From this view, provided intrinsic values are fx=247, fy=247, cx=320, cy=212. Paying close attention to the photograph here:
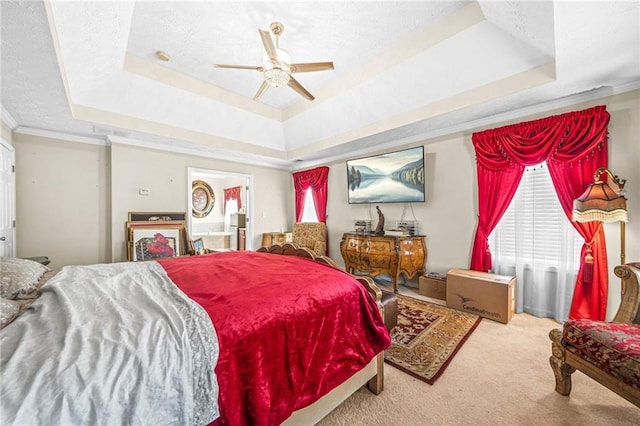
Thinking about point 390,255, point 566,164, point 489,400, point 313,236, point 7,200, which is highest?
point 566,164

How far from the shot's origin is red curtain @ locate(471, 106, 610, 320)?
249 cm

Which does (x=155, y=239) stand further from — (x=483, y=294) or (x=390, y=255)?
(x=483, y=294)

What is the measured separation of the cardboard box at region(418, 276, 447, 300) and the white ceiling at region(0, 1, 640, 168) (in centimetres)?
217

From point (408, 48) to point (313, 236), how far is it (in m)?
3.62

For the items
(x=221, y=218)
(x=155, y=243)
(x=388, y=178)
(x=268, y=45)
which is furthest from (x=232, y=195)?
(x=268, y=45)

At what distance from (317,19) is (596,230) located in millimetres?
3525

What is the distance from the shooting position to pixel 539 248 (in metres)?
2.92

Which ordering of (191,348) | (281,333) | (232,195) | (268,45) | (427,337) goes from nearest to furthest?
(191,348), (281,333), (268,45), (427,337), (232,195)

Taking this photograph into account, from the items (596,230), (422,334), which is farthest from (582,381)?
(596,230)

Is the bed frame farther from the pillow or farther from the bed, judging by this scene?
the pillow

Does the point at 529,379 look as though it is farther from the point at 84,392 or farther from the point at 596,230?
the point at 84,392

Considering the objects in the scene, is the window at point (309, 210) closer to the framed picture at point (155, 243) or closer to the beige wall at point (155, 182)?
the beige wall at point (155, 182)

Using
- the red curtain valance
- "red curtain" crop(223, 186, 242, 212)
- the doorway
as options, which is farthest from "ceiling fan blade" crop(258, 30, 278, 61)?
"red curtain" crop(223, 186, 242, 212)

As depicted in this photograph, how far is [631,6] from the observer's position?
1.52 m
